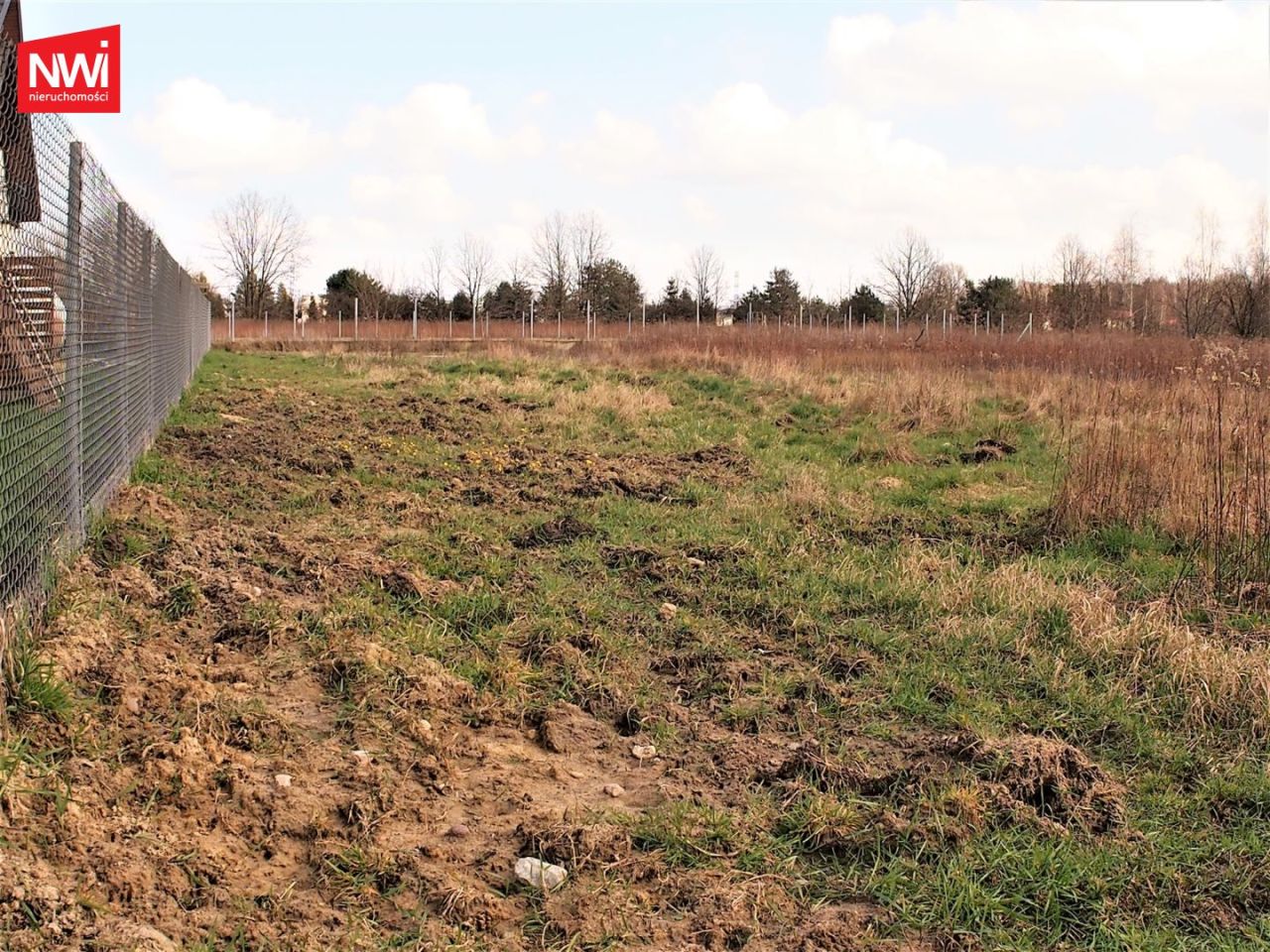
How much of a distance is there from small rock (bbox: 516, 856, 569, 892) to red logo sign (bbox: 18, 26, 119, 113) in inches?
133

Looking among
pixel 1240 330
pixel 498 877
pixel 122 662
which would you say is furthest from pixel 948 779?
pixel 1240 330

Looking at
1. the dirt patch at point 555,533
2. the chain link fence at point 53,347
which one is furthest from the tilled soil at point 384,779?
the dirt patch at point 555,533

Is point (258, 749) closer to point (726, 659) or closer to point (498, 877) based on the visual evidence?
point (498, 877)

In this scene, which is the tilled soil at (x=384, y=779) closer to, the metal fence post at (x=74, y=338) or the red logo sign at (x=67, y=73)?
the metal fence post at (x=74, y=338)

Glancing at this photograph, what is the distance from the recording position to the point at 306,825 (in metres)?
3.14

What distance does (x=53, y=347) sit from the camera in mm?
4641

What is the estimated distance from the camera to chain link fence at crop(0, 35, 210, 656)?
3.79m

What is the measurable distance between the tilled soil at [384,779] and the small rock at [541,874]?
0.06 m

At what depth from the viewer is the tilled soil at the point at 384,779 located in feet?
8.95

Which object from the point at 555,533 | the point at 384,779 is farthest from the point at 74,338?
the point at 555,533

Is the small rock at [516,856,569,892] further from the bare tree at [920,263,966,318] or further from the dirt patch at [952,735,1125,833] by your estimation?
the bare tree at [920,263,966,318]

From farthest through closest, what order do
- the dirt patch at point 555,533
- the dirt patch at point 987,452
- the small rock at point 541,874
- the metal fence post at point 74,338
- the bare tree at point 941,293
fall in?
the bare tree at point 941,293 < the dirt patch at point 987,452 < the dirt patch at point 555,533 < the metal fence post at point 74,338 < the small rock at point 541,874

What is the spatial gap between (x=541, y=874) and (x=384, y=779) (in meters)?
0.79

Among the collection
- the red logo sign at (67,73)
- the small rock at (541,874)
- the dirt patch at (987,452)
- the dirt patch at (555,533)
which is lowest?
the small rock at (541,874)
